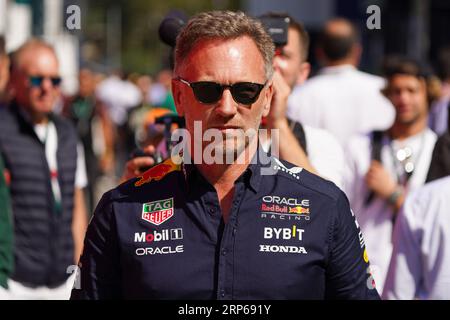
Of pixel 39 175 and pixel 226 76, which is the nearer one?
pixel 226 76

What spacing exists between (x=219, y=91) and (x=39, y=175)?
305 cm

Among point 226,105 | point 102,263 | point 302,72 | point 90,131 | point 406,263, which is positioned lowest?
point 90,131

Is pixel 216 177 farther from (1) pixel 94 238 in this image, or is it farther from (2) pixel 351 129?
(2) pixel 351 129

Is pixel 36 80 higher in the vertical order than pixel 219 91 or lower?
lower

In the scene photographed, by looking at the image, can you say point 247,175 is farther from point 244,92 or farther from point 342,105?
point 342,105

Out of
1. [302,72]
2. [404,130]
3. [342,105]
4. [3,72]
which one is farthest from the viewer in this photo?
[342,105]

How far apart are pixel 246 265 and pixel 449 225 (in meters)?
1.35

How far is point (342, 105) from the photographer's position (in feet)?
24.3

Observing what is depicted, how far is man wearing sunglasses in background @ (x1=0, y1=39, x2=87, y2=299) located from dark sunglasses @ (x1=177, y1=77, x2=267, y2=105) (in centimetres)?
279

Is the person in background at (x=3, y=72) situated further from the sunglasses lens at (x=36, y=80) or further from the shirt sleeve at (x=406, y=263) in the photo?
the shirt sleeve at (x=406, y=263)

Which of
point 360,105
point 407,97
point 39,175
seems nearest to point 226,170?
point 39,175

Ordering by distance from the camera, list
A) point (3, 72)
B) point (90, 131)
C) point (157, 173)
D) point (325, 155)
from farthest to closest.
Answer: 1. point (90, 131)
2. point (3, 72)
3. point (325, 155)
4. point (157, 173)
